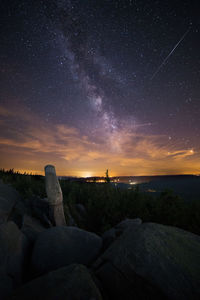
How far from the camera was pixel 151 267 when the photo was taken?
4.68ft

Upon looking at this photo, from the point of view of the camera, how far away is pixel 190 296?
1215 millimetres

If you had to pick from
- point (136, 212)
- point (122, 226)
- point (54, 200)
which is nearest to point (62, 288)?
point (122, 226)

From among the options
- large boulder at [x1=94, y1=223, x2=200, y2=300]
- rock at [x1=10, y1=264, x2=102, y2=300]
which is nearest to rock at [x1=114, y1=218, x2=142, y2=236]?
large boulder at [x1=94, y1=223, x2=200, y2=300]

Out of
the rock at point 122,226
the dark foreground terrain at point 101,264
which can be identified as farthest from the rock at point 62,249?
the rock at point 122,226

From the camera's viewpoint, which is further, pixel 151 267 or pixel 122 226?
pixel 122 226

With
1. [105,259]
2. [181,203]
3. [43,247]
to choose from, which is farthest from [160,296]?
[181,203]

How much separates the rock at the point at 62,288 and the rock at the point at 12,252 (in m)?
0.59

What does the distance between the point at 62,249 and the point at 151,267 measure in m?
1.40

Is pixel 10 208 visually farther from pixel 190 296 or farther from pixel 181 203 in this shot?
pixel 181 203

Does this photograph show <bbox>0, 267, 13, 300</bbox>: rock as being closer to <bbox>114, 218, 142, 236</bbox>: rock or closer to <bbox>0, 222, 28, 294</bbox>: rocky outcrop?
<bbox>0, 222, 28, 294</bbox>: rocky outcrop

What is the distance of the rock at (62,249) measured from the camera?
6.70ft

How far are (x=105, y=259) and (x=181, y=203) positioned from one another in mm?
4397

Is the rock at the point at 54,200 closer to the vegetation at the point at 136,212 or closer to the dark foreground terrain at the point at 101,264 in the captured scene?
the dark foreground terrain at the point at 101,264

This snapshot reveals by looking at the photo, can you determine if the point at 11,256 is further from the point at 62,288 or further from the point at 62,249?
the point at 62,288
